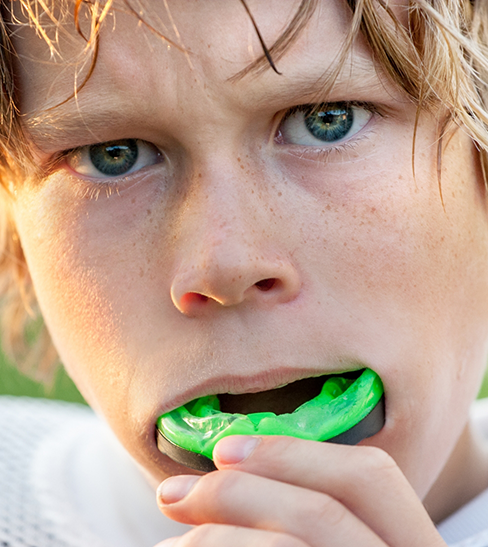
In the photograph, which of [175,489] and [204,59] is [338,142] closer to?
[204,59]

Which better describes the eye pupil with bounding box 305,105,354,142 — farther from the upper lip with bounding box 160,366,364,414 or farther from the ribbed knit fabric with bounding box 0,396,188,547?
the ribbed knit fabric with bounding box 0,396,188,547

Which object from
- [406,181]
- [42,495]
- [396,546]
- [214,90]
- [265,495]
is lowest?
[396,546]

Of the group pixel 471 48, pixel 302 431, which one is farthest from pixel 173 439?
pixel 471 48

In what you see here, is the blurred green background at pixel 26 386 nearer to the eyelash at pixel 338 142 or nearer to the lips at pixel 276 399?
the lips at pixel 276 399

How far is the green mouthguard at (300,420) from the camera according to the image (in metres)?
0.88

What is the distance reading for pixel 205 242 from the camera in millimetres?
886

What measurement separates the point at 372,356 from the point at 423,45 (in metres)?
0.46

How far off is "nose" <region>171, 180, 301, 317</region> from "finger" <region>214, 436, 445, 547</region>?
0.20 meters

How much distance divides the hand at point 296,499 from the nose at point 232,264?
197mm

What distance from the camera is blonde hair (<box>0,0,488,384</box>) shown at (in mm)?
909

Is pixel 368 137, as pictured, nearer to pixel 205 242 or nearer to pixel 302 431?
pixel 205 242

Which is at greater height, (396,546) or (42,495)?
(42,495)

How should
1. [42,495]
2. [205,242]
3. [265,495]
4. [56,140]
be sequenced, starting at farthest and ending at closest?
[42,495], [56,140], [205,242], [265,495]

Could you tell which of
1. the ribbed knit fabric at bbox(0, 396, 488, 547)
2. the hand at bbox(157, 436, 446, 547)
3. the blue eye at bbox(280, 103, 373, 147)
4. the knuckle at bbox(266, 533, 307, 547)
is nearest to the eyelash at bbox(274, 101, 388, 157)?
the blue eye at bbox(280, 103, 373, 147)
